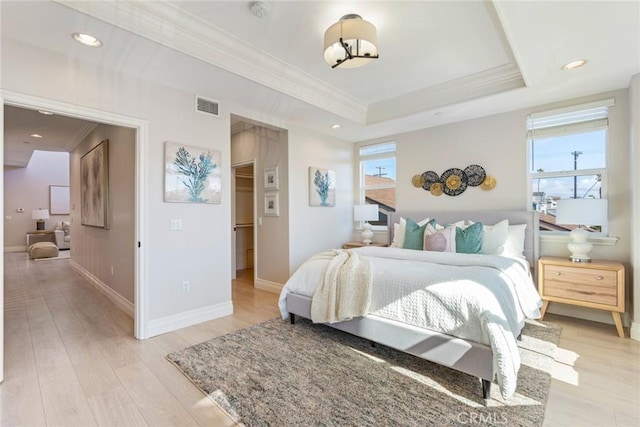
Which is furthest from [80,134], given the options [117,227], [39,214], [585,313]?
[585,313]

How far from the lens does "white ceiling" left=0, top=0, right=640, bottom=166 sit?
2045 mm

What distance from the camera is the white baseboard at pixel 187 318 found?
2.88 metres

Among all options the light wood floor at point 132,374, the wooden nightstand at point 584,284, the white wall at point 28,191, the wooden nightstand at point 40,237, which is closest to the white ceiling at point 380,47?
the wooden nightstand at point 584,284

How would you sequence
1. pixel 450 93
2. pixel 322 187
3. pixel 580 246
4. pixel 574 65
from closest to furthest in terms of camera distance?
pixel 574 65, pixel 580 246, pixel 450 93, pixel 322 187

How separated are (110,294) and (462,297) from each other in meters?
4.42

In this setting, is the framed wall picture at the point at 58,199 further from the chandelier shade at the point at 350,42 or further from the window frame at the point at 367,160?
the chandelier shade at the point at 350,42

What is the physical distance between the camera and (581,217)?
2930mm

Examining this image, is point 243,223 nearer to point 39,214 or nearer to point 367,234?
point 367,234

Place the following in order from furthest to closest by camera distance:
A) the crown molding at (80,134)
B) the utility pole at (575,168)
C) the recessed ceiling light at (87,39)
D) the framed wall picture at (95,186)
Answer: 1. the crown molding at (80,134)
2. the framed wall picture at (95,186)
3. the utility pole at (575,168)
4. the recessed ceiling light at (87,39)

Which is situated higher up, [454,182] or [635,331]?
[454,182]

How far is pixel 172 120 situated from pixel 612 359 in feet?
14.7

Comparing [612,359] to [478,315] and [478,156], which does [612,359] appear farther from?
[478,156]

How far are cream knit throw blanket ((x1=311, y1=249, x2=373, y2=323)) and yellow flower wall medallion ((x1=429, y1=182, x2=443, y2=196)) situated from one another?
7.06 ft

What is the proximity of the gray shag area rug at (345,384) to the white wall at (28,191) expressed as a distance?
1028 centimetres
